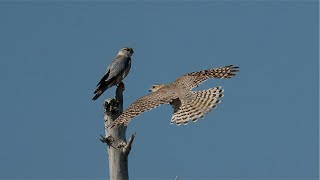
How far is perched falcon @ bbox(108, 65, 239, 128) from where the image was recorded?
→ 749cm

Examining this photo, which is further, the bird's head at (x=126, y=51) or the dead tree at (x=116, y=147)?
the bird's head at (x=126, y=51)

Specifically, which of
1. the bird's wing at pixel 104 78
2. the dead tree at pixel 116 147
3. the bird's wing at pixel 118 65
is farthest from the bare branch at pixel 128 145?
the bird's wing at pixel 118 65

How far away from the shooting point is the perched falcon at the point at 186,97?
24.6 ft

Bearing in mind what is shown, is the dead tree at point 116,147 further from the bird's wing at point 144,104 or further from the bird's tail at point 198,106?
the bird's tail at point 198,106

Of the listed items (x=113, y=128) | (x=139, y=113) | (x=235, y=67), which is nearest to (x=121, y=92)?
(x=139, y=113)

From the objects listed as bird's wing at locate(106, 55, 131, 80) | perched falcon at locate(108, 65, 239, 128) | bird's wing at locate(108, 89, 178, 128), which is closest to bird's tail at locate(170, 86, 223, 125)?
perched falcon at locate(108, 65, 239, 128)

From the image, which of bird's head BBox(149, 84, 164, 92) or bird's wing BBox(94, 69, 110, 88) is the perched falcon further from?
bird's wing BBox(94, 69, 110, 88)

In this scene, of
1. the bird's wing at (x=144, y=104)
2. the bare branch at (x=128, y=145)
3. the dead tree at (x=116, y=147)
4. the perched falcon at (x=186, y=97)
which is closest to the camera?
the bare branch at (x=128, y=145)

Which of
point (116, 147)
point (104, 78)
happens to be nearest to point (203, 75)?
point (104, 78)

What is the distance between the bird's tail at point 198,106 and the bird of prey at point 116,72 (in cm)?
99

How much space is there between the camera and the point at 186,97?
26.1 ft

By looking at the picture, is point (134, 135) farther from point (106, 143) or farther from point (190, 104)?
point (190, 104)

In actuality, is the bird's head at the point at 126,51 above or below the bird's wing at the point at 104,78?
above

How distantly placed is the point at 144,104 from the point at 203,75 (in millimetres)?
1263
